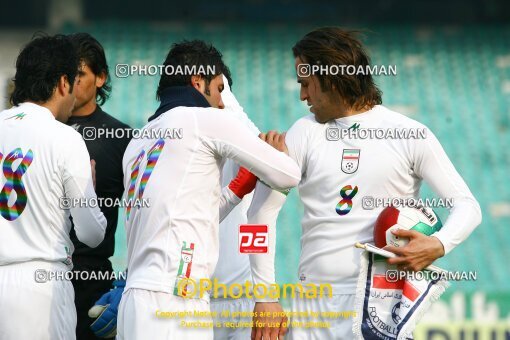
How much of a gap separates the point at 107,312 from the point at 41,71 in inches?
52.1

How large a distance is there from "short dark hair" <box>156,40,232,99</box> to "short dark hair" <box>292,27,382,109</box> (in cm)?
46

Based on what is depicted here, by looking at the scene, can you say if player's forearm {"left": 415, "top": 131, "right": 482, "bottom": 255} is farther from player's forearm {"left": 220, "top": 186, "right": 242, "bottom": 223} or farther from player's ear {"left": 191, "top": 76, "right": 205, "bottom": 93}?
player's ear {"left": 191, "top": 76, "right": 205, "bottom": 93}

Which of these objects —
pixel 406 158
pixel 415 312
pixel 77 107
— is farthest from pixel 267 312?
pixel 77 107

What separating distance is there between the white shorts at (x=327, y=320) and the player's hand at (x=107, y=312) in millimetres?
962

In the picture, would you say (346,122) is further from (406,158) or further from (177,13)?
(177,13)

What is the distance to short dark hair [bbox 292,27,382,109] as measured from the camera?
4949mm

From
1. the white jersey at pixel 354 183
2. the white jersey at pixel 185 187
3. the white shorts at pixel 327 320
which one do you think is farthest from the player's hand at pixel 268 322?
the white jersey at pixel 185 187

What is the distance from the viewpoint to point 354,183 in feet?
16.0

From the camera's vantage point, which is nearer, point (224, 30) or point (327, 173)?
point (327, 173)

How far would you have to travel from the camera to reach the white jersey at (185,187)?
14.5 feet

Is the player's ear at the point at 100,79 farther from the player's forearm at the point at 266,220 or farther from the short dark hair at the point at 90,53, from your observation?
the player's forearm at the point at 266,220

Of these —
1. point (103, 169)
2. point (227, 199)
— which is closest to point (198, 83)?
point (227, 199)

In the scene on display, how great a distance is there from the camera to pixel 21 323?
15.7 ft

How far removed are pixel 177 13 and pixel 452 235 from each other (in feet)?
40.7
